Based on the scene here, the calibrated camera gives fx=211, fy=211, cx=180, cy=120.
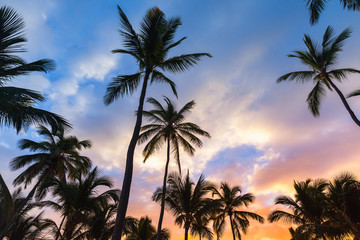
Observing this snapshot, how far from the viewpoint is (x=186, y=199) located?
19359 mm

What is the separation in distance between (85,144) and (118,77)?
13.8 meters

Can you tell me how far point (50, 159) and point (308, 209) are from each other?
23732 mm

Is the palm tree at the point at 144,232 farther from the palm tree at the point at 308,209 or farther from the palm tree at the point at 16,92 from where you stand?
the palm tree at the point at 16,92

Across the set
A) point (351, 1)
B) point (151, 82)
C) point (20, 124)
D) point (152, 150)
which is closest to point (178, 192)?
point (152, 150)

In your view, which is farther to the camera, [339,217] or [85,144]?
[85,144]

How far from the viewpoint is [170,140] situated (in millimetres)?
20250

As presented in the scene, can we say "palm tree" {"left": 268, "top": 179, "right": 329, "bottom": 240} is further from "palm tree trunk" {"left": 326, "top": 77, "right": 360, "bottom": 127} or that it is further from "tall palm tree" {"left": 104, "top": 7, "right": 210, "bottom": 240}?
"tall palm tree" {"left": 104, "top": 7, "right": 210, "bottom": 240}

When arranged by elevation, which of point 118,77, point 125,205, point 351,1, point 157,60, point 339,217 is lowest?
point 125,205

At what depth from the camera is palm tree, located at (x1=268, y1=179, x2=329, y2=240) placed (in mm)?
16241

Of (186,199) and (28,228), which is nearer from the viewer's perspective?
(28,228)

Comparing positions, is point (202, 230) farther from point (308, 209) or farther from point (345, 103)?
point (345, 103)

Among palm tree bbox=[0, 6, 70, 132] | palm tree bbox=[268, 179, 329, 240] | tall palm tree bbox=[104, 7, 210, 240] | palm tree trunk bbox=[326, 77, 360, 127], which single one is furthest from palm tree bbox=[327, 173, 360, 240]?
palm tree bbox=[0, 6, 70, 132]

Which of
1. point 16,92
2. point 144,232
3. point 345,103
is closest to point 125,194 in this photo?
point 16,92

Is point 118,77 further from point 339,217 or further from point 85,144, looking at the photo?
point 339,217
